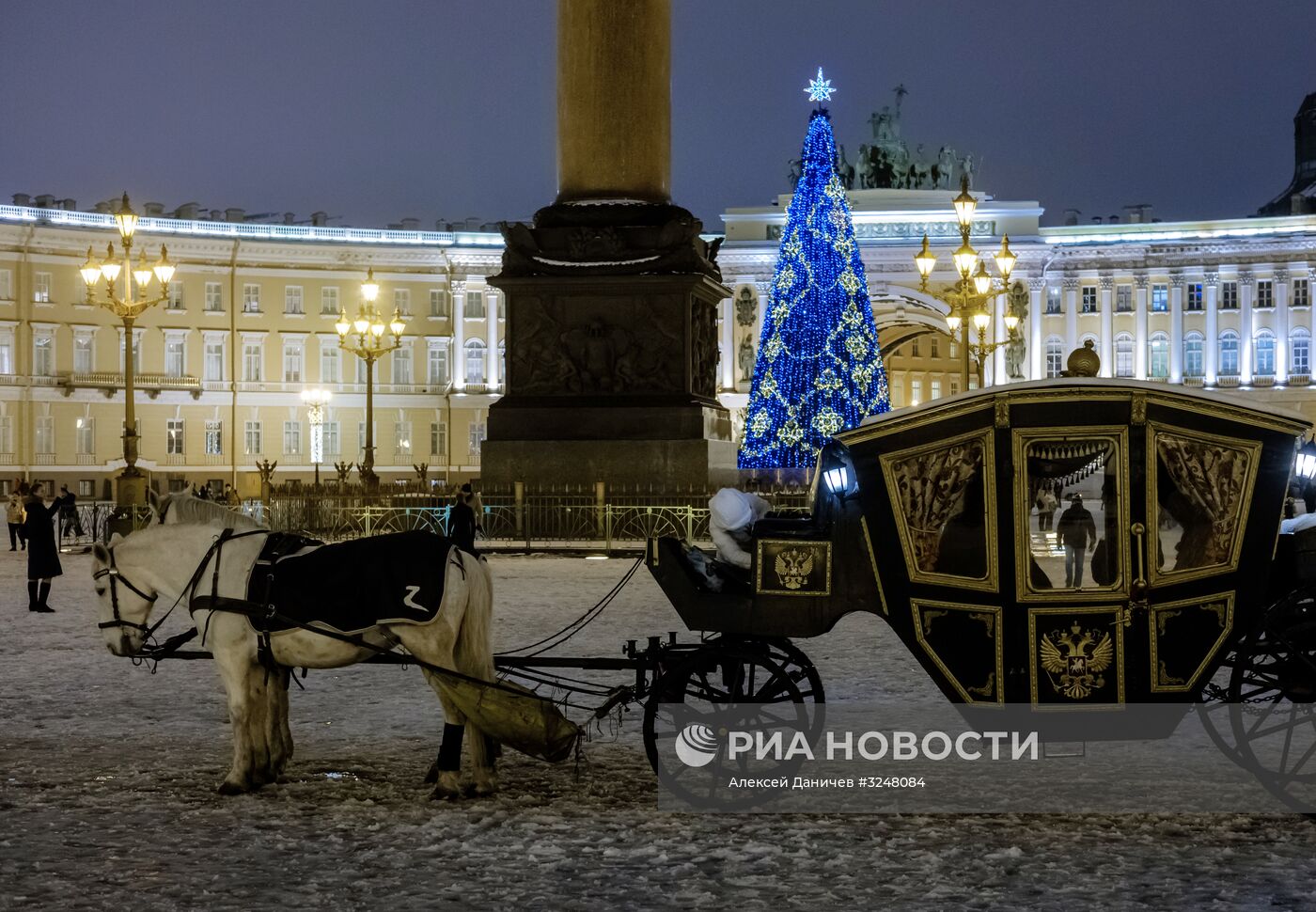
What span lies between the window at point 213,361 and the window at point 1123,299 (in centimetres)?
4380

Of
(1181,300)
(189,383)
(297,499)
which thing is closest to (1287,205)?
(1181,300)

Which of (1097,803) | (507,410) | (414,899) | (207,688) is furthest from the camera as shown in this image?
(507,410)

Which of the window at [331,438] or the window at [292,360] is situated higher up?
the window at [292,360]

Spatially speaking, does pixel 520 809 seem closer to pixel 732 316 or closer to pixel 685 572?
pixel 685 572

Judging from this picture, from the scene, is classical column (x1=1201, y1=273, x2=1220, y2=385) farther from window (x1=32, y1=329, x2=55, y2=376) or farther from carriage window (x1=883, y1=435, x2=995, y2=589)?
carriage window (x1=883, y1=435, x2=995, y2=589)

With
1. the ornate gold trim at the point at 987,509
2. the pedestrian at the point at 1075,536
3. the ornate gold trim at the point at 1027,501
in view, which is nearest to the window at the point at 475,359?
the pedestrian at the point at 1075,536

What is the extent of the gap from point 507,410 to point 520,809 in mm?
14615

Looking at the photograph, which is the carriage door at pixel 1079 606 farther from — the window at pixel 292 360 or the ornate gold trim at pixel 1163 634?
the window at pixel 292 360

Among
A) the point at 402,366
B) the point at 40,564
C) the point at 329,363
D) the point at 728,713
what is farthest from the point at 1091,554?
the point at 402,366

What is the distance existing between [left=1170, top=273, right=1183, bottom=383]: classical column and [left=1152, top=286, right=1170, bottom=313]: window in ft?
0.98

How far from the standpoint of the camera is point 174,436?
2899 inches

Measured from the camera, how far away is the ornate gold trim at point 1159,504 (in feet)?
23.4

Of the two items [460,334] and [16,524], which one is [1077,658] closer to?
[16,524]

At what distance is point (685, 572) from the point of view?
7.57 meters
